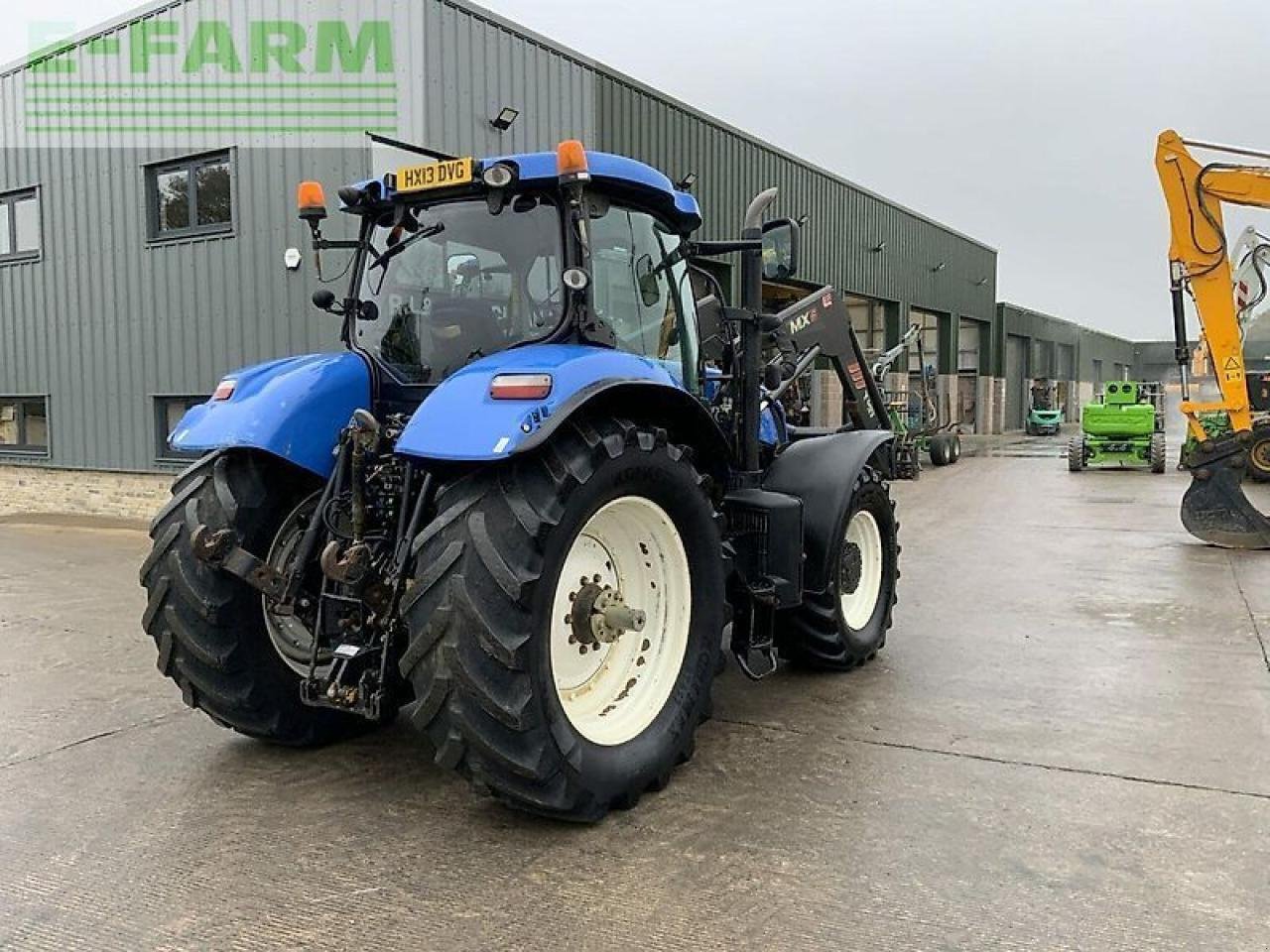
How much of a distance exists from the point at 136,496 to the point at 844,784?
11011 millimetres

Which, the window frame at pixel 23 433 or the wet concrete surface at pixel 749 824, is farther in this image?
the window frame at pixel 23 433

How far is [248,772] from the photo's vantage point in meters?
3.92

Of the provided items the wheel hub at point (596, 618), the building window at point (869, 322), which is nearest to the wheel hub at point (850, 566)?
the wheel hub at point (596, 618)

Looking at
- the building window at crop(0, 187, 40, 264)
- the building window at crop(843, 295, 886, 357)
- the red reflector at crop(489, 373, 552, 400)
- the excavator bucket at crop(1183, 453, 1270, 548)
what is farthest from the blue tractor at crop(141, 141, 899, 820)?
the building window at crop(843, 295, 886, 357)

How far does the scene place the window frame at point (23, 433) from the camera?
13242mm

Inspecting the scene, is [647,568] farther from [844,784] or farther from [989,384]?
[989,384]

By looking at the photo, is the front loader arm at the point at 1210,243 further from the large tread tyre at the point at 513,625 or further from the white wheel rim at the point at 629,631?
the large tread tyre at the point at 513,625

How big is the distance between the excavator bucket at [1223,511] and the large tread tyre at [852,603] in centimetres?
532

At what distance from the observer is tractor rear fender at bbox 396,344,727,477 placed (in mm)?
3084

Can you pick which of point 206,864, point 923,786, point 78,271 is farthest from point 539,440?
point 78,271

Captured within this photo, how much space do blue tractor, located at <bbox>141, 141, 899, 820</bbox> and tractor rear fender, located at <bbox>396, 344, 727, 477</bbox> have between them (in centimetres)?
1

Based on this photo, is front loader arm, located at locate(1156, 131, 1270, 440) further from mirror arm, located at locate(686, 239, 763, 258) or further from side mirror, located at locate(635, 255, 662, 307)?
side mirror, located at locate(635, 255, 662, 307)

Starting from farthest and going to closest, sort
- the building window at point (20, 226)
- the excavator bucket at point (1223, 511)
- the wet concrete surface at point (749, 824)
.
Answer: the building window at point (20, 226) → the excavator bucket at point (1223, 511) → the wet concrete surface at point (749, 824)

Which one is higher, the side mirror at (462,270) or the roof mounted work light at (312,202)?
the roof mounted work light at (312,202)
